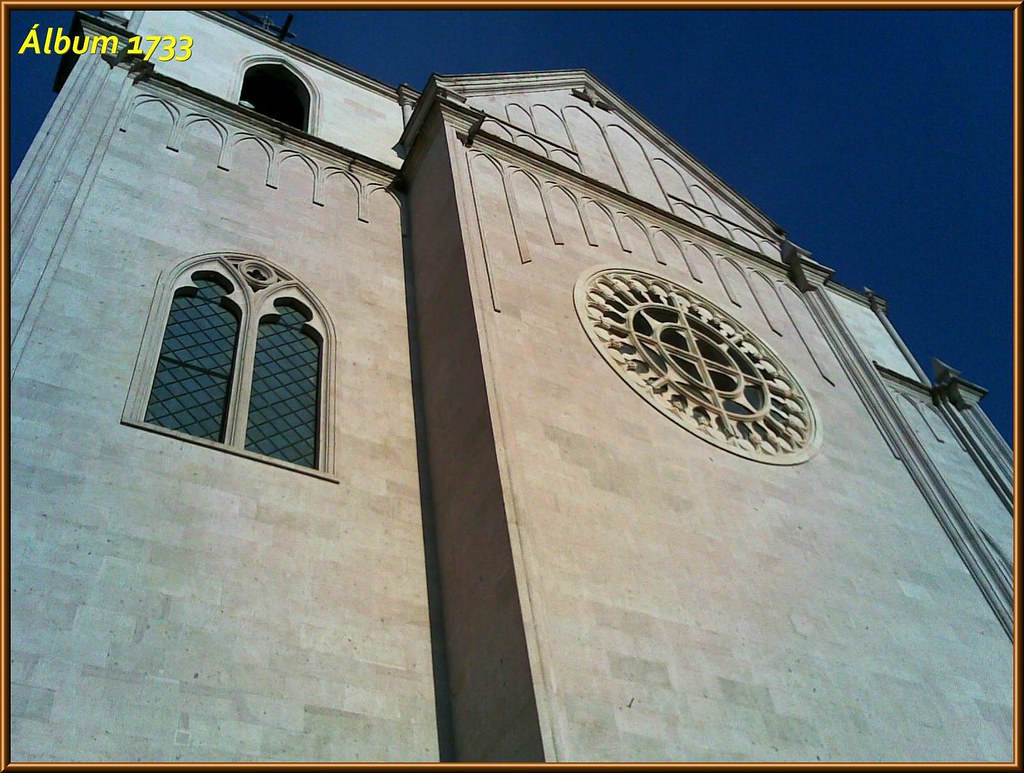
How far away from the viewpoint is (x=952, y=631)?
971cm

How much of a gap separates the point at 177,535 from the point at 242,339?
293 cm

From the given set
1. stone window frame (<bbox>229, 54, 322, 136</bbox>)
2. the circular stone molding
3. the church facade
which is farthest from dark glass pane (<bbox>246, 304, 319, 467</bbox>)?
stone window frame (<bbox>229, 54, 322, 136</bbox>)

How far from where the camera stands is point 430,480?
9.04 metres

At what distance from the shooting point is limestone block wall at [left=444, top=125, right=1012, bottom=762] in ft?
22.8

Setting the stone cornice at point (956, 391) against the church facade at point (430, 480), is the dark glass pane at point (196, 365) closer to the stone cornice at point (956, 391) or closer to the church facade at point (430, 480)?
the church facade at point (430, 480)

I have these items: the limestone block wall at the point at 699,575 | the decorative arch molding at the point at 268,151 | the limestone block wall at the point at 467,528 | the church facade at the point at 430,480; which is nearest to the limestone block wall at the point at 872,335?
the church facade at the point at 430,480

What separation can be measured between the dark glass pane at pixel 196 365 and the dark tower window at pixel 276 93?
653 centimetres

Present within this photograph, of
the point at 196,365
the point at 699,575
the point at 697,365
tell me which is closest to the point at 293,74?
the point at 196,365

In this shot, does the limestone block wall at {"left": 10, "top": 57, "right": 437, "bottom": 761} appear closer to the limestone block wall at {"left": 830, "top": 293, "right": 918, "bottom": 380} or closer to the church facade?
the church facade

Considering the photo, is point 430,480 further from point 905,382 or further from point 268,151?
point 905,382

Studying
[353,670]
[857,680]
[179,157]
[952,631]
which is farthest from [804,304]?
[353,670]

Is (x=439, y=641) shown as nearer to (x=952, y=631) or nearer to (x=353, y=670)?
(x=353, y=670)

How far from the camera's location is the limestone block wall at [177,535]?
614 cm

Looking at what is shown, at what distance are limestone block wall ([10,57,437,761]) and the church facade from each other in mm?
29
